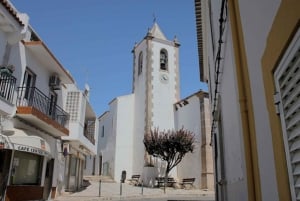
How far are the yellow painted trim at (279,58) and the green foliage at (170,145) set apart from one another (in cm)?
2901

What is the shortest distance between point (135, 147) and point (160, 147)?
270 inches

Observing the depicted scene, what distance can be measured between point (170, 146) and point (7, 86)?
21008 mm

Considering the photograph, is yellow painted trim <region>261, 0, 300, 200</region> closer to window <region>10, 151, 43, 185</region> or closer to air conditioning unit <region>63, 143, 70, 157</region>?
window <region>10, 151, 43, 185</region>

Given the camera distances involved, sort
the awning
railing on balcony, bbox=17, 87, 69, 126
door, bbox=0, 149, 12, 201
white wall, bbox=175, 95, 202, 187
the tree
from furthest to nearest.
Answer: white wall, bbox=175, 95, 202, 187
the tree
railing on balcony, bbox=17, 87, 69, 126
door, bbox=0, 149, 12, 201
the awning

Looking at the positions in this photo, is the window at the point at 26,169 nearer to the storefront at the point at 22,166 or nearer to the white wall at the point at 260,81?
the storefront at the point at 22,166

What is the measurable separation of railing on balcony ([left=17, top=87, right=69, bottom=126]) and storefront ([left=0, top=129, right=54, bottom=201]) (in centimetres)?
193

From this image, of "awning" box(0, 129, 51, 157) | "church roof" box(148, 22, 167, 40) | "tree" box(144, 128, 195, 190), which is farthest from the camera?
"church roof" box(148, 22, 167, 40)

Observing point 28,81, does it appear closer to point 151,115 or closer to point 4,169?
point 4,169

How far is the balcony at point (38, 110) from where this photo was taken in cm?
1366

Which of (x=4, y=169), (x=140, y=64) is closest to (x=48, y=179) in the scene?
(x=4, y=169)

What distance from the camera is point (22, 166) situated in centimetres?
1443

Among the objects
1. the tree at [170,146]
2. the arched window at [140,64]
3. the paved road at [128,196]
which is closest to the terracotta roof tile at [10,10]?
the paved road at [128,196]

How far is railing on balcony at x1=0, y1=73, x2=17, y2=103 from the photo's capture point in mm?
12541

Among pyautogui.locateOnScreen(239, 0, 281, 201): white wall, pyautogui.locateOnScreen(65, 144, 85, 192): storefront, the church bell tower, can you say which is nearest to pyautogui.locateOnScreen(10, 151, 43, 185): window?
pyautogui.locateOnScreen(65, 144, 85, 192): storefront
